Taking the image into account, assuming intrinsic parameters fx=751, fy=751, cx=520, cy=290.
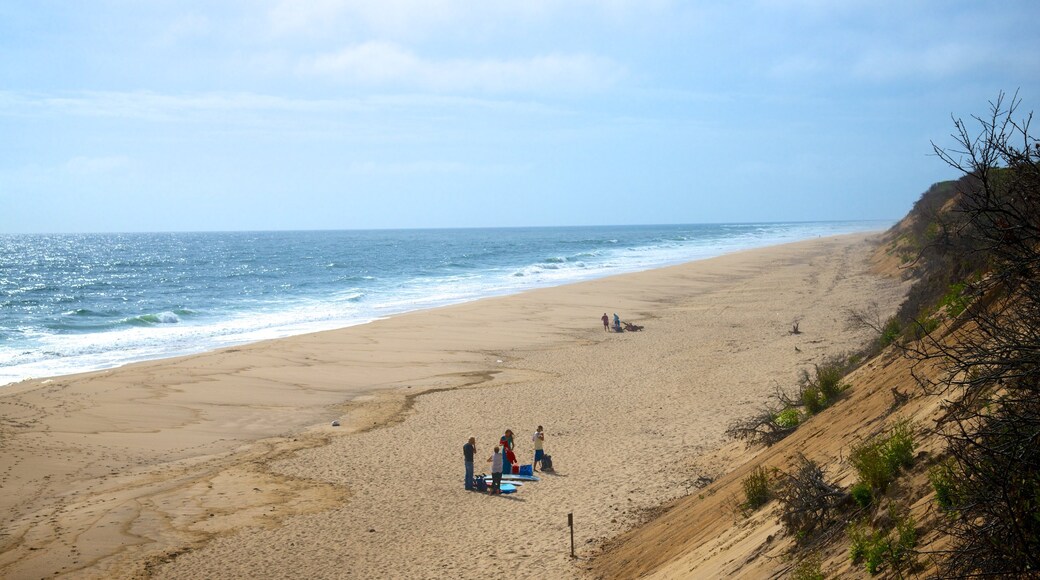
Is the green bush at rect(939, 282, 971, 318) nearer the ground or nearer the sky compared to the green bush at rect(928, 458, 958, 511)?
nearer the sky

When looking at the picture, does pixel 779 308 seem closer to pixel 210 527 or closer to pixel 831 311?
pixel 831 311

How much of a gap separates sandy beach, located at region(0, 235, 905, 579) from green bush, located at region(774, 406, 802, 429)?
4.59ft

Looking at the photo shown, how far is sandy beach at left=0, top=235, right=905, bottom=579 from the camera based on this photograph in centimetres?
1139

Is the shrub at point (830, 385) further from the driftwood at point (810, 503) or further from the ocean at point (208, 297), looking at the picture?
the ocean at point (208, 297)

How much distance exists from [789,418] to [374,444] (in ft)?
30.0

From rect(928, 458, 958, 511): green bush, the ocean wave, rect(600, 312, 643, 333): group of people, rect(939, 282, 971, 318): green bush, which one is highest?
rect(939, 282, 971, 318): green bush

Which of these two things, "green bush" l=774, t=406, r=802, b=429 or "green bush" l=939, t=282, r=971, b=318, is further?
"green bush" l=774, t=406, r=802, b=429

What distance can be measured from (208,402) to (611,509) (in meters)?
13.4

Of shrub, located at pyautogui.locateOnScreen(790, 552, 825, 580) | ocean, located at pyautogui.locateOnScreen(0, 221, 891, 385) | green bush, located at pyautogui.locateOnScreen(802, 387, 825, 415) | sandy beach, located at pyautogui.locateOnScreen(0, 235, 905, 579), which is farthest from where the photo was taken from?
ocean, located at pyautogui.locateOnScreen(0, 221, 891, 385)

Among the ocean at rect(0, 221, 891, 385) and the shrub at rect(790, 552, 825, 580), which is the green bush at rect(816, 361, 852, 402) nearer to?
the shrub at rect(790, 552, 825, 580)

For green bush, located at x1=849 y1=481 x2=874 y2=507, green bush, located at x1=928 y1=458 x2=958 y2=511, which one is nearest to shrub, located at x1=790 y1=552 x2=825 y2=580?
green bush, located at x1=849 y1=481 x2=874 y2=507

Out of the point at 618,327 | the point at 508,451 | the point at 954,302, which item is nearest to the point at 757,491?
the point at 954,302

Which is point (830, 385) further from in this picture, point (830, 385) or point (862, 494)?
point (862, 494)

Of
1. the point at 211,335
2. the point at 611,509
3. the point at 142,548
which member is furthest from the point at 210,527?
the point at 211,335
